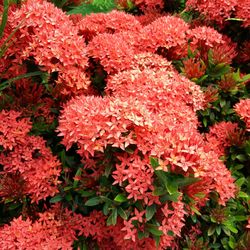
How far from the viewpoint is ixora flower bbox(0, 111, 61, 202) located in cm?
248

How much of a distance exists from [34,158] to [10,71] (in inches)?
23.8

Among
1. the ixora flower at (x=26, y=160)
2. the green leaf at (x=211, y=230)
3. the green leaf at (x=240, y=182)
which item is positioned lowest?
the green leaf at (x=211, y=230)

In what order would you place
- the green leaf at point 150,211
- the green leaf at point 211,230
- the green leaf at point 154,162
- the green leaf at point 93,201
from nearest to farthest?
1. the green leaf at point 154,162
2. the green leaf at point 150,211
3. the green leaf at point 93,201
4. the green leaf at point 211,230

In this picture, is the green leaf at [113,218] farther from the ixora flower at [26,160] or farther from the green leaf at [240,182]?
the green leaf at [240,182]

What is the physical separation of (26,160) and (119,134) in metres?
0.78

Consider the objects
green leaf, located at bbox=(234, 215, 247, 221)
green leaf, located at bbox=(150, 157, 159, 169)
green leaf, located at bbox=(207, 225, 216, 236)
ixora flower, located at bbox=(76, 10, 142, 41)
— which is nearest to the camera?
green leaf, located at bbox=(150, 157, 159, 169)

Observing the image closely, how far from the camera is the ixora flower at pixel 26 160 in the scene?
2.48 metres

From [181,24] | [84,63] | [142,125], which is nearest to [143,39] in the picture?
[181,24]

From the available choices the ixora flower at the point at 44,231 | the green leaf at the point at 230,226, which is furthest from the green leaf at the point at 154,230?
the green leaf at the point at 230,226

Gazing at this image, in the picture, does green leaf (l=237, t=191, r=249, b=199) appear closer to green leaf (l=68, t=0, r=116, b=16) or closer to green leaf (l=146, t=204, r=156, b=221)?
green leaf (l=146, t=204, r=156, b=221)

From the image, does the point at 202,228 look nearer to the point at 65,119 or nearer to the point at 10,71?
the point at 65,119

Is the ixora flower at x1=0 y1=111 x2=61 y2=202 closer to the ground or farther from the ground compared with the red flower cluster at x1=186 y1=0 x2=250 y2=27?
closer to the ground

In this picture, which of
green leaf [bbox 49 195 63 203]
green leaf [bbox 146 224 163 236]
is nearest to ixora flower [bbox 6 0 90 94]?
green leaf [bbox 49 195 63 203]

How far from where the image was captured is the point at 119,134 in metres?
2.10
